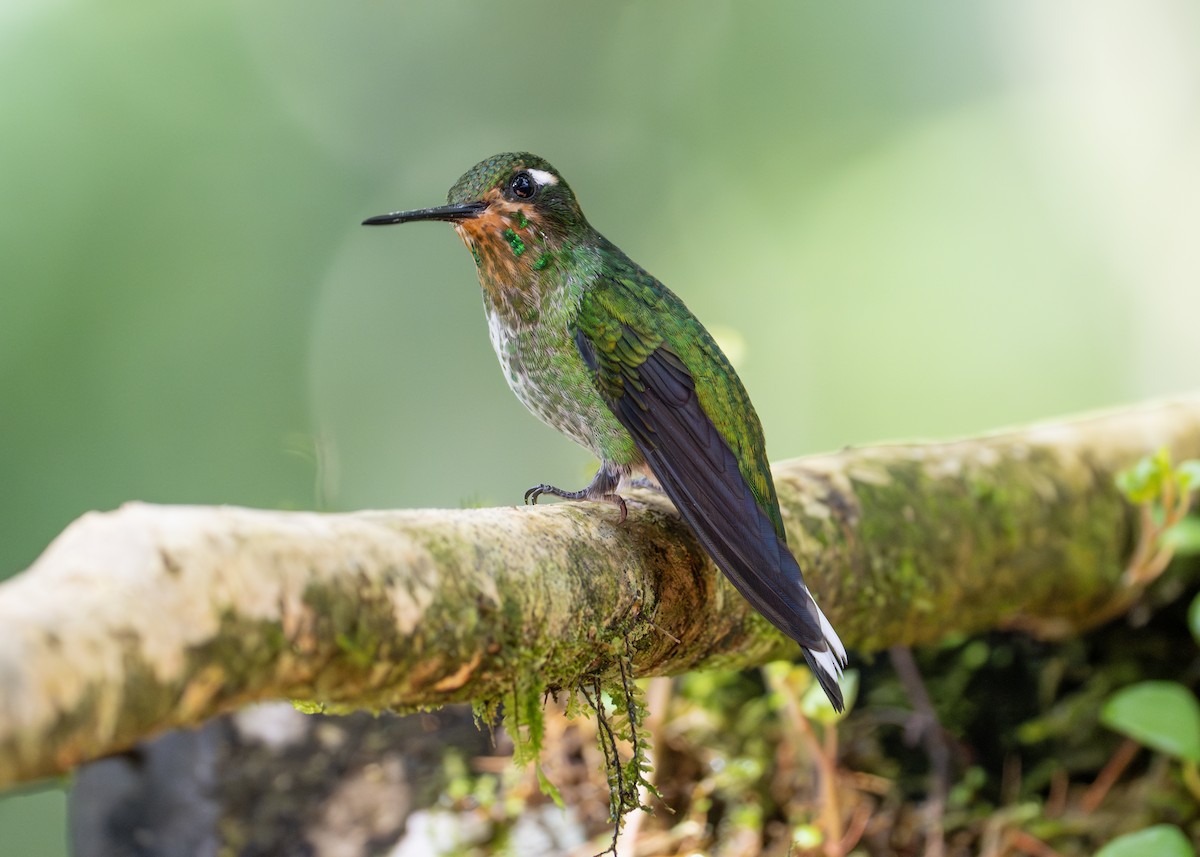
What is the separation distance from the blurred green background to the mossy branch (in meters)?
4.94

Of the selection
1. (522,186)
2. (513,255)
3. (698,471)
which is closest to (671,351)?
(698,471)

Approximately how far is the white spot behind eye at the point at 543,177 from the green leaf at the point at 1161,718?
85.1 inches

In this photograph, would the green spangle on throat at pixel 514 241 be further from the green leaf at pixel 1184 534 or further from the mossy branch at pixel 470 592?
the green leaf at pixel 1184 534

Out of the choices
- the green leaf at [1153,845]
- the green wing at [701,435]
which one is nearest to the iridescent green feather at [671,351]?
the green wing at [701,435]

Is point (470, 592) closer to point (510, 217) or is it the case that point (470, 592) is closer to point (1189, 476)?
point (510, 217)

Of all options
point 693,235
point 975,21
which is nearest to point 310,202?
point 693,235

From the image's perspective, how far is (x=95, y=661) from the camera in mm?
1034

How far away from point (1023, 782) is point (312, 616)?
3196 mm

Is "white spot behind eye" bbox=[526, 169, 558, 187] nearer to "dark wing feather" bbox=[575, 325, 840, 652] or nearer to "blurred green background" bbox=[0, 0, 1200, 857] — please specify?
"dark wing feather" bbox=[575, 325, 840, 652]

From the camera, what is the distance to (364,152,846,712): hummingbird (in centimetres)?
234

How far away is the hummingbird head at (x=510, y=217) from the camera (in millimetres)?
2979

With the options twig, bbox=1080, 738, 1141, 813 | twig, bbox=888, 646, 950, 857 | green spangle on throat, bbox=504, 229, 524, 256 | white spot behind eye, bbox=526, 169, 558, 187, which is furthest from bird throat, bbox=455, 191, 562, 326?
twig, bbox=1080, 738, 1141, 813

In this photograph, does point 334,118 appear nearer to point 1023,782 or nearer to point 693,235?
point 693,235

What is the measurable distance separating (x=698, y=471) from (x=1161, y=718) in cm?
150
